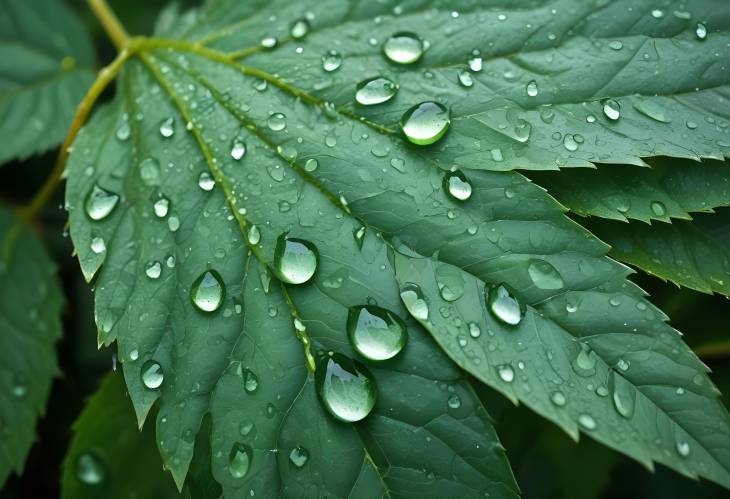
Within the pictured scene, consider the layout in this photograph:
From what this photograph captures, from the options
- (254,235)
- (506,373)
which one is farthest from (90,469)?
(506,373)

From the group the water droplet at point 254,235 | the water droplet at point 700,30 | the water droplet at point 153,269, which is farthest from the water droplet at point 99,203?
the water droplet at point 700,30

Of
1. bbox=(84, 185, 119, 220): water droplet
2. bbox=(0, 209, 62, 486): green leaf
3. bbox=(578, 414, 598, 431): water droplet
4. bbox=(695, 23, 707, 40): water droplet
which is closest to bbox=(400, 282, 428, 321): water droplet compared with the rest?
bbox=(578, 414, 598, 431): water droplet

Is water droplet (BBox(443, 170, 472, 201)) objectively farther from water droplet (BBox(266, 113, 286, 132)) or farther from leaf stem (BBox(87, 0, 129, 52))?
leaf stem (BBox(87, 0, 129, 52))

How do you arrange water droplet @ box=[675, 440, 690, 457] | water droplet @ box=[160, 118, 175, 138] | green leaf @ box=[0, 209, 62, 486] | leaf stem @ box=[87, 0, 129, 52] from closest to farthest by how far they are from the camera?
water droplet @ box=[675, 440, 690, 457], water droplet @ box=[160, 118, 175, 138], green leaf @ box=[0, 209, 62, 486], leaf stem @ box=[87, 0, 129, 52]

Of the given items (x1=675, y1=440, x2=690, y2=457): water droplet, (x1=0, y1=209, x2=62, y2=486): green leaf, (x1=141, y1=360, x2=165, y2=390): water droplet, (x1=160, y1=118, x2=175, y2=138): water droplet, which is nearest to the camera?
(x1=675, y1=440, x2=690, y2=457): water droplet

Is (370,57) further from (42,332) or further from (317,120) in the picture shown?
(42,332)
